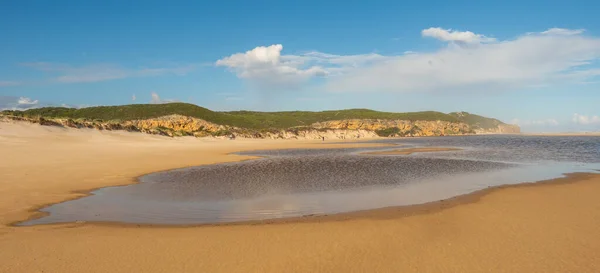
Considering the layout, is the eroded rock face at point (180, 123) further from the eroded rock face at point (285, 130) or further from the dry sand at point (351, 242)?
the dry sand at point (351, 242)

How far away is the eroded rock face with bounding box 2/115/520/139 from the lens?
54.5 m

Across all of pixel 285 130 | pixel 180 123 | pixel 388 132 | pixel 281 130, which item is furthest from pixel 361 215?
pixel 388 132

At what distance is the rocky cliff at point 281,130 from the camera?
53.5m

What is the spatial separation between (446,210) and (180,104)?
5088 inches

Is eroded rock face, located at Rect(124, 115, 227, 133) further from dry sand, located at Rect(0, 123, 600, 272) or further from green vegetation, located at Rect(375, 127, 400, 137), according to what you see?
dry sand, located at Rect(0, 123, 600, 272)

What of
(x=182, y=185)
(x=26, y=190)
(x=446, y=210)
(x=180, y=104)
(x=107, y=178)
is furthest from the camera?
(x=180, y=104)

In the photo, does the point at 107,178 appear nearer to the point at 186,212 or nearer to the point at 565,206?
the point at 186,212

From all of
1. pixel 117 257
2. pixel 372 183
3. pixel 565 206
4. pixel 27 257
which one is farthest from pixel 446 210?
pixel 27 257

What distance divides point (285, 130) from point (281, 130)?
1.43 metres

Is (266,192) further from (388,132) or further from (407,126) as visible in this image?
(407,126)

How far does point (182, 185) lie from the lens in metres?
19.3

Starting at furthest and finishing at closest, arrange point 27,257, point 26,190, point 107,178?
point 107,178
point 26,190
point 27,257

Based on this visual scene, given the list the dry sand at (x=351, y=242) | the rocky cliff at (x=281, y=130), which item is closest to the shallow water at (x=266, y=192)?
the dry sand at (x=351, y=242)

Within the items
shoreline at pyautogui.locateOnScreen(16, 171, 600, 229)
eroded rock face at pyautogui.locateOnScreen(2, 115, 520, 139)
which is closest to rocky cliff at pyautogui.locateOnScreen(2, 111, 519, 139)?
eroded rock face at pyautogui.locateOnScreen(2, 115, 520, 139)
